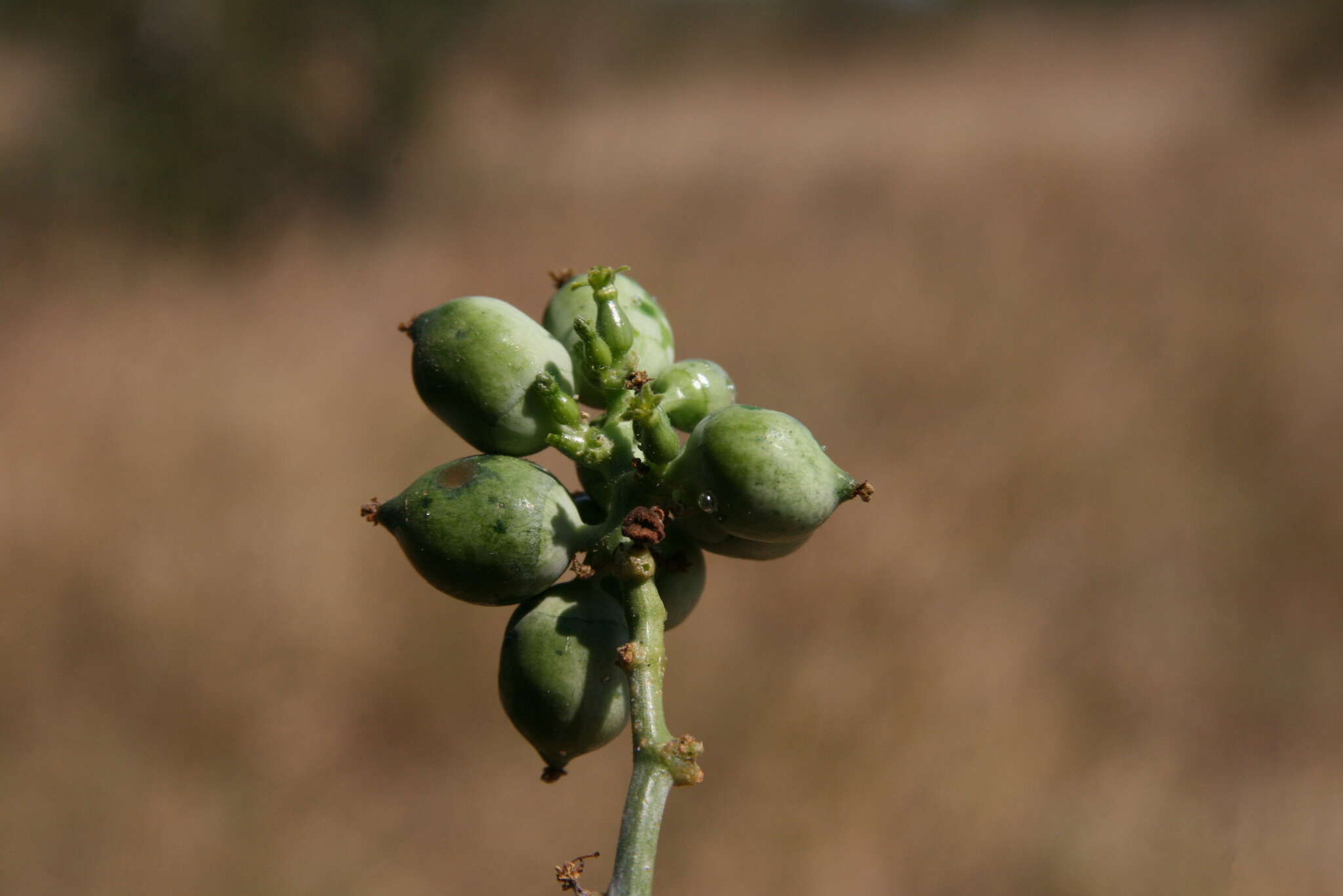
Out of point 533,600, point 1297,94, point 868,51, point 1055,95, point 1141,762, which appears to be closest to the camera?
Result: point 533,600

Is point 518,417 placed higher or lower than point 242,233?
lower

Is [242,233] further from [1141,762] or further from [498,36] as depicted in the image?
[1141,762]

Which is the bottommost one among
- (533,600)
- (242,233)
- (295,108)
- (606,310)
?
(533,600)

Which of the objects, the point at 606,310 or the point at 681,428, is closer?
the point at 606,310

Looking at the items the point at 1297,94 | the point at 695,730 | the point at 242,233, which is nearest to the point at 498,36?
the point at 242,233

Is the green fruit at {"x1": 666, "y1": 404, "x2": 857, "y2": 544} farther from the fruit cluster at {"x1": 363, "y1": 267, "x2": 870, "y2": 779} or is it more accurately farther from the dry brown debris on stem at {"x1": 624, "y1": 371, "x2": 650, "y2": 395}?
the dry brown debris on stem at {"x1": 624, "y1": 371, "x2": 650, "y2": 395}

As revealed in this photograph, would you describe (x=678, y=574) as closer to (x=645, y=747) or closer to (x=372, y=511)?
(x=645, y=747)

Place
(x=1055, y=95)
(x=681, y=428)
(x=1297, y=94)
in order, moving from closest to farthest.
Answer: (x=681, y=428)
(x=1297, y=94)
(x=1055, y=95)

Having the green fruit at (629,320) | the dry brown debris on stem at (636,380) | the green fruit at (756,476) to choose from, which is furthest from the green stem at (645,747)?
the green fruit at (629,320)

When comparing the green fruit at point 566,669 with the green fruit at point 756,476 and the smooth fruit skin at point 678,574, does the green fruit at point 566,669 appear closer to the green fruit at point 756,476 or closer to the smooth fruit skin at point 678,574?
the smooth fruit skin at point 678,574
